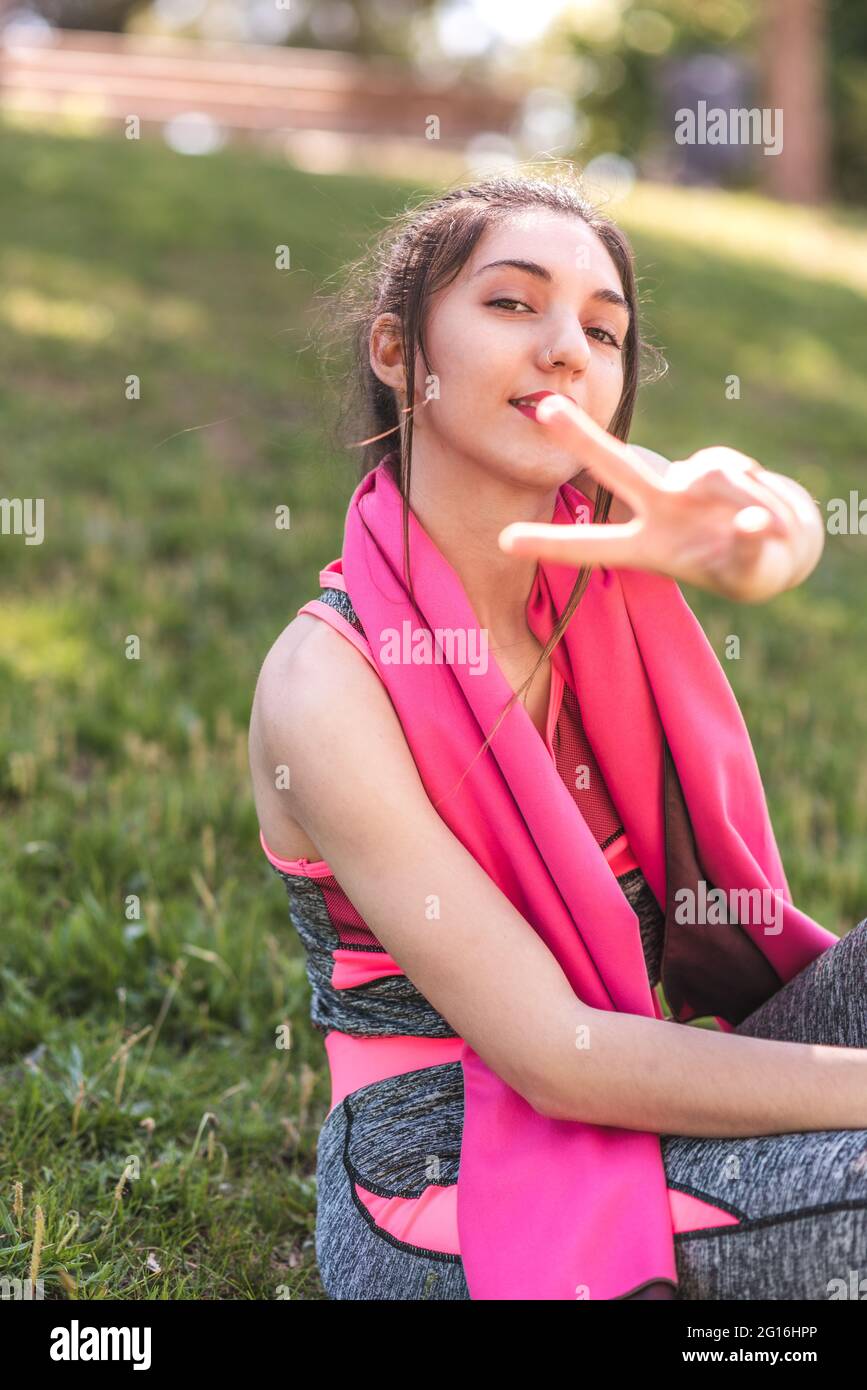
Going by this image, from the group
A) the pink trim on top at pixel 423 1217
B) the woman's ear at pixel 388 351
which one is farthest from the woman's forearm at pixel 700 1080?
the woman's ear at pixel 388 351

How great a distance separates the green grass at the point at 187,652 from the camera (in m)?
2.52

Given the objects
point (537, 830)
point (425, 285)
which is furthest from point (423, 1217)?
point (425, 285)

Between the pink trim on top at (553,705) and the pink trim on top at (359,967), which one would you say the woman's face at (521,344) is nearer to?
the pink trim on top at (553,705)

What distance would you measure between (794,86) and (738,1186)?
15.1 meters

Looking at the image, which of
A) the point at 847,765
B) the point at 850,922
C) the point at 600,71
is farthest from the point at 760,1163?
the point at 600,71

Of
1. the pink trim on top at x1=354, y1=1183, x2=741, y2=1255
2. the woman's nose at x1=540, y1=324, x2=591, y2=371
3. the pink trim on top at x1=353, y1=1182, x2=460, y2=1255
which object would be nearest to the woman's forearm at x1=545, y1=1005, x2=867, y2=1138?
the pink trim on top at x1=354, y1=1183, x2=741, y2=1255

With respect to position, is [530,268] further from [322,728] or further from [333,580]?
[322,728]

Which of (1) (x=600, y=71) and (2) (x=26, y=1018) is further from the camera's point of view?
(1) (x=600, y=71)

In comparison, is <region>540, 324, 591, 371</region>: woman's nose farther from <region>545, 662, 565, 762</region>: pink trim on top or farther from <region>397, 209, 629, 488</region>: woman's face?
<region>545, 662, 565, 762</region>: pink trim on top

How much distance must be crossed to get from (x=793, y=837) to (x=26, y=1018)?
2.08 meters

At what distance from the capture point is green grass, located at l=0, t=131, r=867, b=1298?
252 centimetres

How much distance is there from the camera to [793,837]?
380 cm

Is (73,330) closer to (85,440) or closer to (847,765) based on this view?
(85,440)
